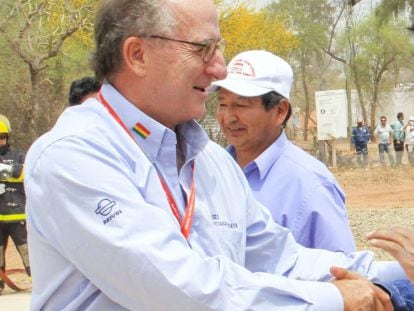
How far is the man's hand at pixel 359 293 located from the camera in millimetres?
2102

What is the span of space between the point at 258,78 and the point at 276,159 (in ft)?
1.20

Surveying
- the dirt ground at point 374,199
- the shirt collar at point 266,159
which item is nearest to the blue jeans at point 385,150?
the dirt ground at point 374,199

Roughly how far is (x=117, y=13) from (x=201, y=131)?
0.41 metres

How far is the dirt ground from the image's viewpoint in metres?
13.5

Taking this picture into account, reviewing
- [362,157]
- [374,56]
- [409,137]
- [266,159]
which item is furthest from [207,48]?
[374,56]

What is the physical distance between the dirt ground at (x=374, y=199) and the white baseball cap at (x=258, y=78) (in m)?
6.84

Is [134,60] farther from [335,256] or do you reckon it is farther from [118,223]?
[335,256]

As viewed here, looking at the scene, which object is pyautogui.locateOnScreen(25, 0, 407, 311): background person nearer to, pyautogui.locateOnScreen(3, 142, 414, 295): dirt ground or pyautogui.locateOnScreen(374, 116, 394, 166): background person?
pyautogui.locateOnScreen(3, 142, 414, 295): dirt ground

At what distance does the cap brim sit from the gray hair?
53.5 inches

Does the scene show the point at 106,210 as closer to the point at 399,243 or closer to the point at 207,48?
the point at 207,48

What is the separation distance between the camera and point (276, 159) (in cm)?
346

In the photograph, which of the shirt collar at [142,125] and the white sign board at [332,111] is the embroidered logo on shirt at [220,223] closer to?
the shirt collar at [142,125]

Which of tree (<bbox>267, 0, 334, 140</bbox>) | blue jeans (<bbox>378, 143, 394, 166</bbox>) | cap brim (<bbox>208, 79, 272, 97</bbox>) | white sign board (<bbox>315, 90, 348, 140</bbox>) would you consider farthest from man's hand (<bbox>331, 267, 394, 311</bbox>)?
tree (<bbox>267, 0, 334, 140</bbox>)

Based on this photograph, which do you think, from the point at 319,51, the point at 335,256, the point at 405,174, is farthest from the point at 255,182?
the point at 319,51
